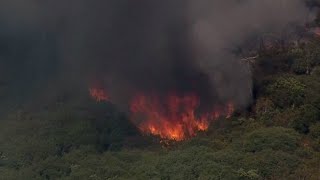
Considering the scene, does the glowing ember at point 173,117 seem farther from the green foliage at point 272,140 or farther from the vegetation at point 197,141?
the green foliage at point 272,140

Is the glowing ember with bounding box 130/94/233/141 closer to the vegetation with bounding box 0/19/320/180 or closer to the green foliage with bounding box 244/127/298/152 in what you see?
the vegetation with bounding box 0/19/320/180

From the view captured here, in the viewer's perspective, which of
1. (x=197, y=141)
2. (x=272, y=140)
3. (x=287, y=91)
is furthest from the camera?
(x=287, y=91)

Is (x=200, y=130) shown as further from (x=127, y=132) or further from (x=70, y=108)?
(x=70, y=108)

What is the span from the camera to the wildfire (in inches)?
1881

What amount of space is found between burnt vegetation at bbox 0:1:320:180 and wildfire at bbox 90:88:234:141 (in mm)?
892

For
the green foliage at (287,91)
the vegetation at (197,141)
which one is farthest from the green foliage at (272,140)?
the green foliage at (287,91)

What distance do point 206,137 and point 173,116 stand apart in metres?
4.97

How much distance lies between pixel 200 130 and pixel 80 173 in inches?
376

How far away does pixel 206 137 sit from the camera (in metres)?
44.7

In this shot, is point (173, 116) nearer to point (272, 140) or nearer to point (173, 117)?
point (173, 117)

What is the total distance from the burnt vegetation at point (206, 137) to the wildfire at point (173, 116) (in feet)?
2.93

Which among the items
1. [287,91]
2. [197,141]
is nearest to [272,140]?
[197,141]

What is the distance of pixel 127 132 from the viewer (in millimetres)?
48188

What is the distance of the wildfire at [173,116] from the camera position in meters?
47.8
